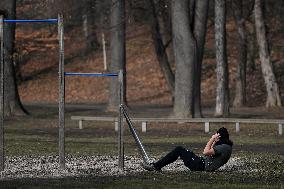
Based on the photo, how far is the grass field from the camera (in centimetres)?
1705

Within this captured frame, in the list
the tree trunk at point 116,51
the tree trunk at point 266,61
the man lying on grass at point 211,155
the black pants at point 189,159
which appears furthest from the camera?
the tree trunk at point 266,61

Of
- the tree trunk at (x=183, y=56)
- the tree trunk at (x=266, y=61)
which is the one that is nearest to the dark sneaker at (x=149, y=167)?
the tree trunk at (x=183, y=56)

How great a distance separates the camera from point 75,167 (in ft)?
68.3

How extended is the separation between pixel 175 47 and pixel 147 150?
508 inches

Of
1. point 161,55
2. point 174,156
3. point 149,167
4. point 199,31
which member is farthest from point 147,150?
point 161,55

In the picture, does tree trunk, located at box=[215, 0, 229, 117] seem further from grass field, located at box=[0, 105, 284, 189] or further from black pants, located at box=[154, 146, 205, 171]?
black pants, located at box=[154, 146, 205, 171]

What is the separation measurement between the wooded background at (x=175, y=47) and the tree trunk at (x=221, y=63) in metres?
0.04

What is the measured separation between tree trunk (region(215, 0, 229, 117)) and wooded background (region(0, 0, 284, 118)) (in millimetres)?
39

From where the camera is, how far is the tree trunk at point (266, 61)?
49438mm

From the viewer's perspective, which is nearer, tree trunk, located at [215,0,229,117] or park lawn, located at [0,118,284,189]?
park lawn, located at [0,118,284,189]

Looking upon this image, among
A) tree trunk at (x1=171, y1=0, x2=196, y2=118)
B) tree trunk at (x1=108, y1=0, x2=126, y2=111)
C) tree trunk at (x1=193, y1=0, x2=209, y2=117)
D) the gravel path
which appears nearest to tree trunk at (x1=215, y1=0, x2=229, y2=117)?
tree trunk at (x1=193, y1=0, x2=209, y2=117)

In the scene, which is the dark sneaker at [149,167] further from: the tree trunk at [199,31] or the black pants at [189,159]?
the tree trunk at [199,31]

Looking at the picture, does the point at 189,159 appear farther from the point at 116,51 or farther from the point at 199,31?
the point at 116,51

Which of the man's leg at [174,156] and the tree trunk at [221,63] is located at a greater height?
the tree trunk at [221,63]
